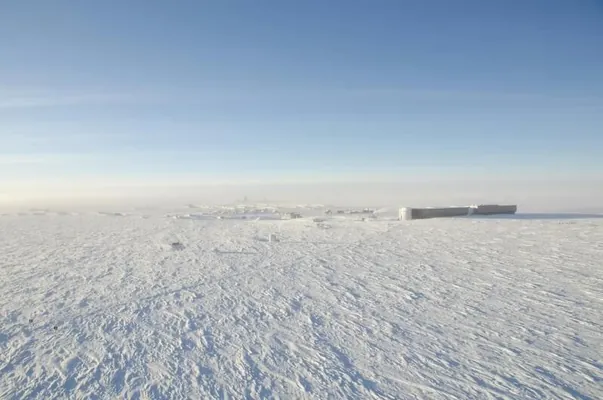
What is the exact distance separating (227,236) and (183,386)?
11.0 meters

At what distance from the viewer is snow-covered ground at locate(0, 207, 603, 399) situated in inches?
165

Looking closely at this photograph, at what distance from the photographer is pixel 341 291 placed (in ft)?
24.5

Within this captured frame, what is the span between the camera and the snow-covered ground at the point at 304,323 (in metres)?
4.18

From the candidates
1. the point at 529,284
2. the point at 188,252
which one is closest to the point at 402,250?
the point at 529,284

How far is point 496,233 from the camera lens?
14.5m

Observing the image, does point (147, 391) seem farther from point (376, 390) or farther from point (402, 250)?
point (402, 250)

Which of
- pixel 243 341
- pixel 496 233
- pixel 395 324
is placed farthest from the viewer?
pixel 496 233

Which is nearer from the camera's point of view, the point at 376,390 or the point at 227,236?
the point at 376,390

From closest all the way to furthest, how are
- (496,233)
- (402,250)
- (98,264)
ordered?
1. (98,264)
2. (402,250)
3. (496,233)

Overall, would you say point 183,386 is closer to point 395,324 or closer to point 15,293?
point 395,324

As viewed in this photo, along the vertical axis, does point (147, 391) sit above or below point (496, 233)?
below

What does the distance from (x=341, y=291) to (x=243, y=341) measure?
9.25 ft

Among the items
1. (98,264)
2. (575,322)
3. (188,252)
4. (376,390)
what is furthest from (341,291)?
(98,264)

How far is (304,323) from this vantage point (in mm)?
5828
